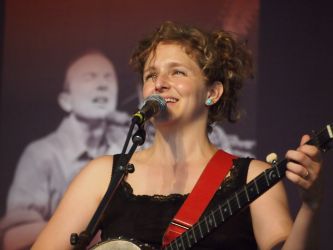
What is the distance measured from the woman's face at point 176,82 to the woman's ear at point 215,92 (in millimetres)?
41

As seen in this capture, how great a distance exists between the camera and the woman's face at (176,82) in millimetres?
3102

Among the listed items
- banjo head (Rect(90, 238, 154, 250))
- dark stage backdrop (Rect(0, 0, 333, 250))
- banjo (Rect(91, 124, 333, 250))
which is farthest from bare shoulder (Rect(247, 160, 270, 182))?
dark stage backdrop (Rect(0, 0, 333, 250))

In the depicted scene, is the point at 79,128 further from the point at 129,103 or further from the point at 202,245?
the point at 202,245

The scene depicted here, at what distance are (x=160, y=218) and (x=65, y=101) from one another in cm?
181

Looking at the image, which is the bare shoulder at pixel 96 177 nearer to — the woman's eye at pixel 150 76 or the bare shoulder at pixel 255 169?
the woman's eye at pixel 150 76

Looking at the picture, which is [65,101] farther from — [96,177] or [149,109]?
[149,109]

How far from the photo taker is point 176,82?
3.12 meters

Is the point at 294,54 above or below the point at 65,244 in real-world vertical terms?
above

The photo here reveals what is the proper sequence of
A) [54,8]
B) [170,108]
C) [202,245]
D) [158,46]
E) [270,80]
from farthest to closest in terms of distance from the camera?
1. [54,8]
2. [270,80]
3. [158,46]
4. [170,108]
5. [202,245]

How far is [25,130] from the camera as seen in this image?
15.3 feet

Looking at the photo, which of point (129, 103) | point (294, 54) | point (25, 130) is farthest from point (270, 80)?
point (25, 130)

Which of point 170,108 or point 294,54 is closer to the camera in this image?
point 170,108

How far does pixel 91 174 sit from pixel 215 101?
25.7 inches

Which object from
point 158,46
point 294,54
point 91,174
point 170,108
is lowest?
point 91,174
